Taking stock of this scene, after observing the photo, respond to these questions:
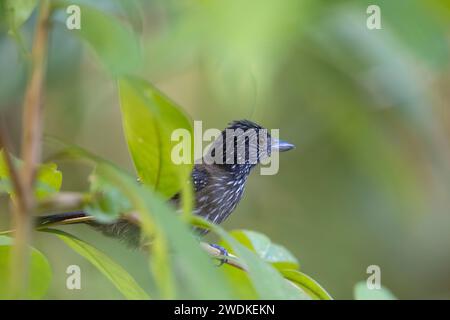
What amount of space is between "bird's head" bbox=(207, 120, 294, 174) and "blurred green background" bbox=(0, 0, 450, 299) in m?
0.15

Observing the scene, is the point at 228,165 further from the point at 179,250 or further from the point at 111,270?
the point at 179,250

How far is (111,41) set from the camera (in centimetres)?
121

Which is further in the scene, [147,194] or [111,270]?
[111,270]

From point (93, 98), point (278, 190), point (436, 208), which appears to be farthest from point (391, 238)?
point (93, 98)

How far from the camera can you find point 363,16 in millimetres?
3033

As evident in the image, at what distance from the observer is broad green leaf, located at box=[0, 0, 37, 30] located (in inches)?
51.2

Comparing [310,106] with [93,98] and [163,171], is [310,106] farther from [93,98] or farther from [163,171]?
[163,171]

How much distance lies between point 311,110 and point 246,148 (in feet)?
3.20

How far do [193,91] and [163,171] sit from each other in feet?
11.3

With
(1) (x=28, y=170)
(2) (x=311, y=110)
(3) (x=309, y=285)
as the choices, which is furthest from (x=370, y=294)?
(2) (x=311, y=110)

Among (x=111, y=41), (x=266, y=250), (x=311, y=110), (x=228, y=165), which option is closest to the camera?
(x=111, y=41)

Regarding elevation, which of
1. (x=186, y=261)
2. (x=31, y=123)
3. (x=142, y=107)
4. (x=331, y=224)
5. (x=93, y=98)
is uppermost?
(x=93, y=98)

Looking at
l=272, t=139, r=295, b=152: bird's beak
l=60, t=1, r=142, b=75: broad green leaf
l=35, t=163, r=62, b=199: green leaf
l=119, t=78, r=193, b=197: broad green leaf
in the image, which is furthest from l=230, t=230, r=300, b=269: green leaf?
l=272, t=139, r=295, b=152: bird's beak

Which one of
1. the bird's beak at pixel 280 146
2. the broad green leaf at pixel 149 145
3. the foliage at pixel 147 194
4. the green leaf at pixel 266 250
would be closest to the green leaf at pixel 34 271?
the foliage at pixel 147 194
